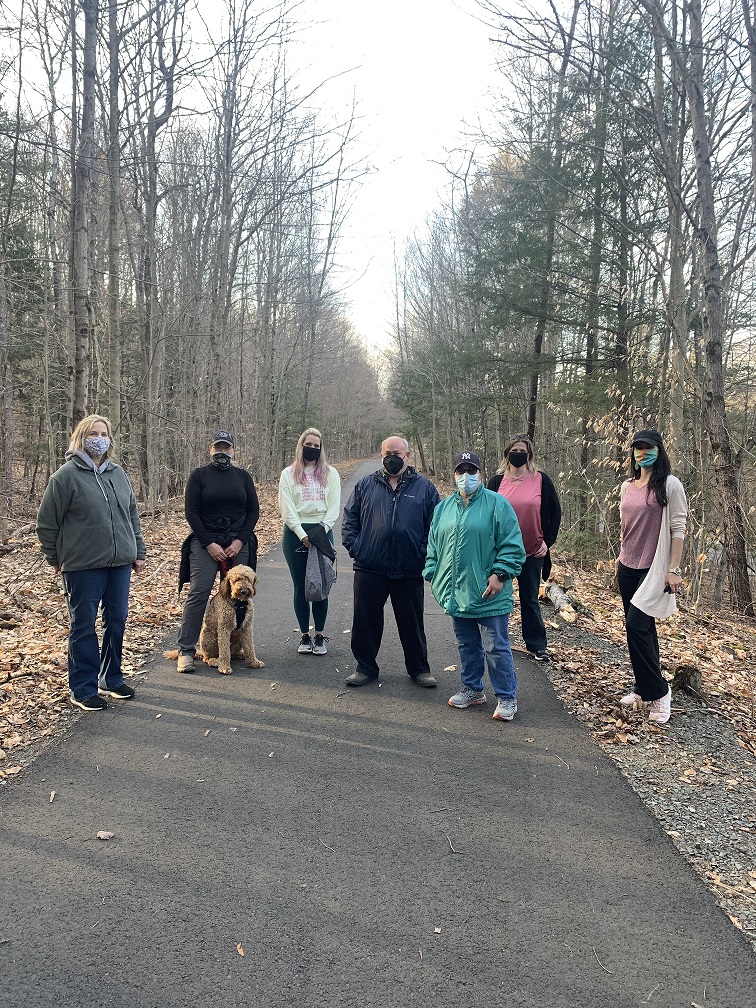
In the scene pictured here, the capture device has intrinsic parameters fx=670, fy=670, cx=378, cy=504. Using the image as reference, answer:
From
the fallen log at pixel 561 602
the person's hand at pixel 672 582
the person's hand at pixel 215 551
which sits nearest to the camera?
the person's hand at pixel 672 582

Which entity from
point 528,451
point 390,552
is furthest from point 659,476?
point 390,552

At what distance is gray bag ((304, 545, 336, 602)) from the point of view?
21.9 ft

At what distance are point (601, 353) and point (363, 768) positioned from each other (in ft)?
39.4

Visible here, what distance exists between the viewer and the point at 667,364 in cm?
1172

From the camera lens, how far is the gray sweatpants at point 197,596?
6.37 m

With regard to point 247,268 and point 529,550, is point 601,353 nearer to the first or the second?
point 529,550

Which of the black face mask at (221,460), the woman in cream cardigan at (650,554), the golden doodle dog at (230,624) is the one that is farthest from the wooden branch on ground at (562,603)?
the black face mask at (221,460)

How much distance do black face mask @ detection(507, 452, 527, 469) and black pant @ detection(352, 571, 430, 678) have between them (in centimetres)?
174

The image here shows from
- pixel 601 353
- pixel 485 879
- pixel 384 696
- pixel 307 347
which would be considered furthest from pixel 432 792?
pixel 307 347

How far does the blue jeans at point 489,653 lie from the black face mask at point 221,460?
2.69 meters

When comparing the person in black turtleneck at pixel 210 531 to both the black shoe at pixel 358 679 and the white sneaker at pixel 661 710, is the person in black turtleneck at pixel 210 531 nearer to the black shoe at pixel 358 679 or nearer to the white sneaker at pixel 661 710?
the black shoe at pixel 358 679

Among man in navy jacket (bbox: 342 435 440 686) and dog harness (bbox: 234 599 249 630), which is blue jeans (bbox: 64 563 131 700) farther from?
man in navy jacket (bbox: 342 435 440 686)

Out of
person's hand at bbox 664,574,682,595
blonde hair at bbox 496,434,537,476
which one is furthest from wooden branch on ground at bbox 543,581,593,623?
person's hand at bbox 664,574,682,595

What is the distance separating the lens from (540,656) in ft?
22.9
